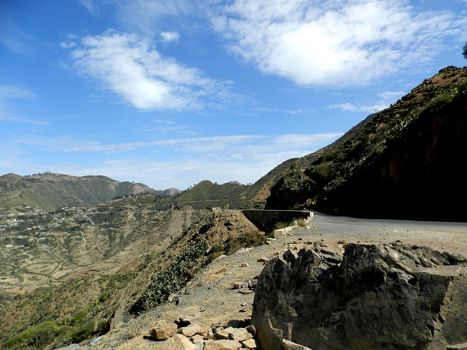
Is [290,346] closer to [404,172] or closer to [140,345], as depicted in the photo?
[140,345]

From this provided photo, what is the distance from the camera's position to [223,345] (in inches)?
268

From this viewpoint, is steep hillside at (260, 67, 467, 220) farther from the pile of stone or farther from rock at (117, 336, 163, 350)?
rock at (117, 336, 163, 350)

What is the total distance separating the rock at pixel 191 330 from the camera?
7844 mm

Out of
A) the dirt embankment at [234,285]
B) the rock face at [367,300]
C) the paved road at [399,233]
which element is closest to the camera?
the rock face at [367,300]

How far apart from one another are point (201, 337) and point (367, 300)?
3256 mm

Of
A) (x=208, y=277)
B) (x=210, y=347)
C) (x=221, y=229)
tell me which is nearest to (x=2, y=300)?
(x=221, y=229)

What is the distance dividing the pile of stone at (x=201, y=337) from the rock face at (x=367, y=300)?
0.30 metres

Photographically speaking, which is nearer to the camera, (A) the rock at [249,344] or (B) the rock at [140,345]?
(A) the rock at [249,344]

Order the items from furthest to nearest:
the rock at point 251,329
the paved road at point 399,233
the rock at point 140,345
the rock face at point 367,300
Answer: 1. the paved road at point 399,233
2. the rock at point 140,345
3. the rock at point 251,329
4. the rock face at point 367,300

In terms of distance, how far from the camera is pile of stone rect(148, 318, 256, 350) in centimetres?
687

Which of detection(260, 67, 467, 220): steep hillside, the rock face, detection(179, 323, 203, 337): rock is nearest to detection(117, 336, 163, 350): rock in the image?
detection(179, 323, 203, 337): rock

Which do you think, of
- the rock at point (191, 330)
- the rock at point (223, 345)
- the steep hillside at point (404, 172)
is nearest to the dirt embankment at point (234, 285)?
the rock at point (191, 330)

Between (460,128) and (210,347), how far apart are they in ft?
75.1

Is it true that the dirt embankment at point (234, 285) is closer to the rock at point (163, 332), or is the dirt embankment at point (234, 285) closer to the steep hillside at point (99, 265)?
the rock at point (163, 332)
